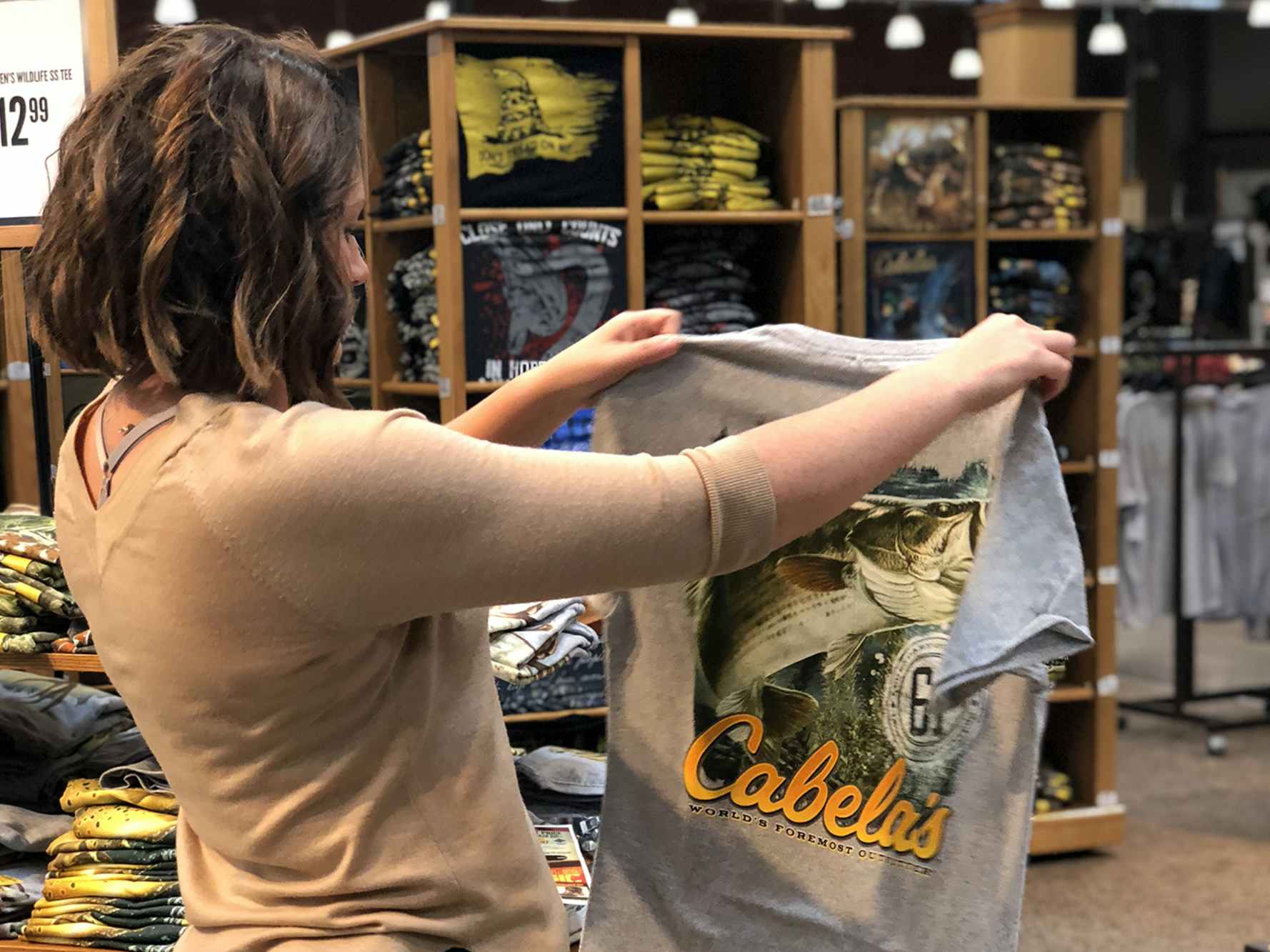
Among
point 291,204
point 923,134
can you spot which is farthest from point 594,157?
point 291,204

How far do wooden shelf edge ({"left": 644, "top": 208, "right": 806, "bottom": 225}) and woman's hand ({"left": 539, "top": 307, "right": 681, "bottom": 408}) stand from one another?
2.01 metres

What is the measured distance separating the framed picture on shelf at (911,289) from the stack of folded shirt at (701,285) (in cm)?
86

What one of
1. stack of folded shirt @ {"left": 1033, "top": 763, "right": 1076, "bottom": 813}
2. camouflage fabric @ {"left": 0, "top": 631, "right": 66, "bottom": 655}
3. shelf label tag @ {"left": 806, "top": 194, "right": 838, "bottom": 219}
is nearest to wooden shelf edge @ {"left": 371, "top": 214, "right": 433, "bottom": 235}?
shelf label tag @ {"left": 806, "top": 194, "right": 838, "bottom": 219}

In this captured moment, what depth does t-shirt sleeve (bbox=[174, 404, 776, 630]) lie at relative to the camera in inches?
42.8

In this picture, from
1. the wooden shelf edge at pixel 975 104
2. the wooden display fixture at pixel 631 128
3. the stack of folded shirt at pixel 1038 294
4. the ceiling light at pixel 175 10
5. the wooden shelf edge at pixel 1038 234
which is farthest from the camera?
the ceiling light at pixel 175 10

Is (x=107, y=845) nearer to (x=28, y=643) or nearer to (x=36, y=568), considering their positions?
(x=28, y=643)

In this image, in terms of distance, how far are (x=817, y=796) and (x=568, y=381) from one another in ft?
1.88

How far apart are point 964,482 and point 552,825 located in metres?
0.84

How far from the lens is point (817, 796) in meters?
1.73

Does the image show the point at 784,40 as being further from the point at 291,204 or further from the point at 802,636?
the point at 291,204

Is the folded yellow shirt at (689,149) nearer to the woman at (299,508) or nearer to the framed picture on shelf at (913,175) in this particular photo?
the framed picture on shelf at (913,175)

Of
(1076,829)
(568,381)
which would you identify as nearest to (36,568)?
(568,381)

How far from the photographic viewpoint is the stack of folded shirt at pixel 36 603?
2102 mm

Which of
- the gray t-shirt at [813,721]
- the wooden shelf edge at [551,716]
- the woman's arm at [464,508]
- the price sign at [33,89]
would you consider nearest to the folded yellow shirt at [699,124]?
the wooden shelf edge at [551,716]
